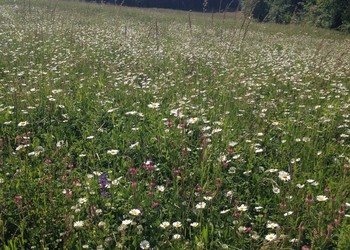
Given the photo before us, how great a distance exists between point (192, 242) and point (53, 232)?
0.86 metres

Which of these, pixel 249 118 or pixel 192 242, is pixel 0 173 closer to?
pixel 192 242

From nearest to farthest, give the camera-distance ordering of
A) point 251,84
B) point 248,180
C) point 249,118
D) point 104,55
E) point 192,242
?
point 192,242 → point 248,180 → point 249,118 → point 251,84 → point 104,55

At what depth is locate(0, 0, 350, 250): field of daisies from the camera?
2.00 m

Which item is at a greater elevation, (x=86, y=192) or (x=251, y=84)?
(x=251, y=84)

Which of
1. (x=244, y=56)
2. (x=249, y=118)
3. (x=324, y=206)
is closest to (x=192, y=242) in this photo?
(x=324, y=206)

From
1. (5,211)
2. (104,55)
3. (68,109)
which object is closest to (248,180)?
(5,211)

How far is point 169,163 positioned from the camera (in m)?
2.78

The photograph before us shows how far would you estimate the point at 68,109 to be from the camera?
370cm

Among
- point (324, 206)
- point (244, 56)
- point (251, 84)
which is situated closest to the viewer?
point (324, 206)

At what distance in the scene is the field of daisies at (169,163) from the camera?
200cm

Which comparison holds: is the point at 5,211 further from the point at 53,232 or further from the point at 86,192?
the point at 86,192

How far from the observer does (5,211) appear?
2043 mm

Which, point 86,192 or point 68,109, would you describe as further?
point 68,109

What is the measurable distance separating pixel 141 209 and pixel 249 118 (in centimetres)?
194
